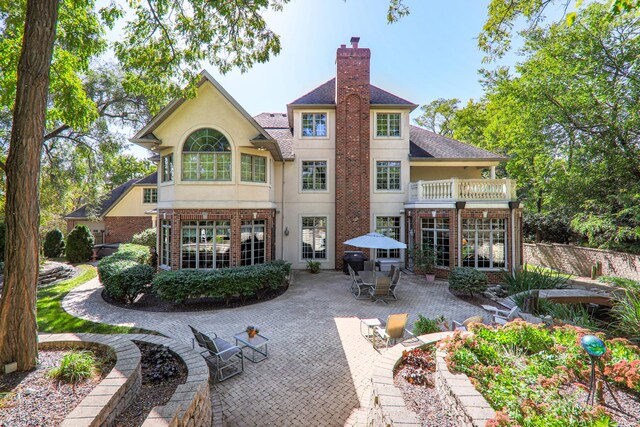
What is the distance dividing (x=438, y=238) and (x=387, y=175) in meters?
4.59

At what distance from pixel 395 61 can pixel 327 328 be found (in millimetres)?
10875

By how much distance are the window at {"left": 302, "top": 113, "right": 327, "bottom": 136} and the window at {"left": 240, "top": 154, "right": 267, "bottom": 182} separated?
399 cm

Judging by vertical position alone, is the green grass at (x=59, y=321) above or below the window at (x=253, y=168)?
below

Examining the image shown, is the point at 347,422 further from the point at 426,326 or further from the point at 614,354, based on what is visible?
the point at 614,354

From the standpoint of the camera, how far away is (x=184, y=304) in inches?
402

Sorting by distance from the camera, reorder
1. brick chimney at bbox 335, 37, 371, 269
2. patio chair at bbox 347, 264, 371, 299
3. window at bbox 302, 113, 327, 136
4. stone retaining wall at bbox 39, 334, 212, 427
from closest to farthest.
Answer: stone retaining wall at bbox 39, 334, 212, 427 → patio chair at bbox 347, 264, 371, 299 → brick chimney at bbox 335, 37, 371, 269 → window at bbox 302, 113, 327, 136

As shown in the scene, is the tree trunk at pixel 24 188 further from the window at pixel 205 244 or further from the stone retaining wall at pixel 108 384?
the window at pixel 205 244

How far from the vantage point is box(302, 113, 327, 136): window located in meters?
16.0

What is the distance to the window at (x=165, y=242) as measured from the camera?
40.8ft

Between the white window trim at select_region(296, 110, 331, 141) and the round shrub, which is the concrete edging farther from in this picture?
the white window trim at select_region(296, 110, 331, 141)

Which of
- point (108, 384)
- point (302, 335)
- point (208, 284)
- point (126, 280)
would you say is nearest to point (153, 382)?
point (108, 384)

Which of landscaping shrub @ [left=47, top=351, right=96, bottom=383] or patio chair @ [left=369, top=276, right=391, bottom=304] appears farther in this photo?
patio chair @ [left=369, top=276, right=391, bottom=304]

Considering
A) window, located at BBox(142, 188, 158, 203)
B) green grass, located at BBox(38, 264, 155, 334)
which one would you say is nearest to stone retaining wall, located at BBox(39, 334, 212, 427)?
green grass, located at BBox(38, 264, 155, 334)

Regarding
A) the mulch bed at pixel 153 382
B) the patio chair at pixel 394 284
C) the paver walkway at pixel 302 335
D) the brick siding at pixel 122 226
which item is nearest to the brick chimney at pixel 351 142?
the paver walkway at pixel 302 335
